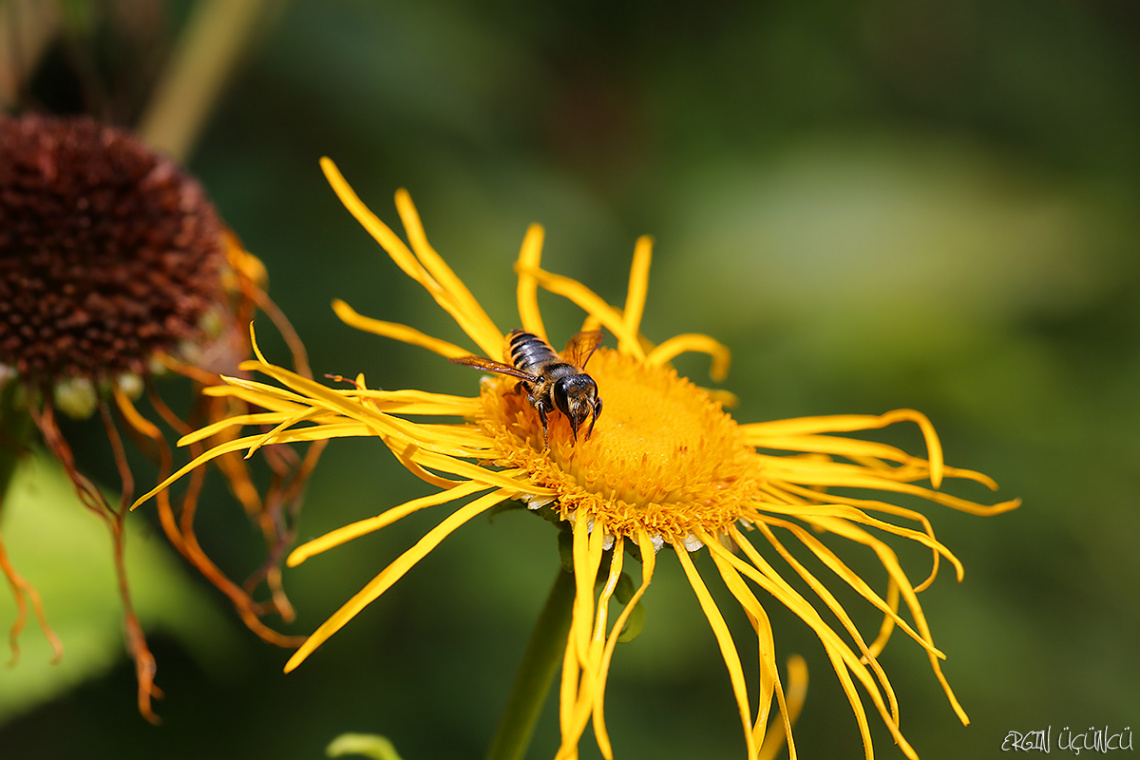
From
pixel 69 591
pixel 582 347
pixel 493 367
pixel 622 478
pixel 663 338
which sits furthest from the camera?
pixel 663 338

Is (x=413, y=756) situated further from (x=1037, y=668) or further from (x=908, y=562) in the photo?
(x=1037, y=668)

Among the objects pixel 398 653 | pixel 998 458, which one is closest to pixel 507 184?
pixel 398 653

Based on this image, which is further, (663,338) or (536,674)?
(663,338)

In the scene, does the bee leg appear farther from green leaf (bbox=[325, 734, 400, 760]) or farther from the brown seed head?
the brown seed head

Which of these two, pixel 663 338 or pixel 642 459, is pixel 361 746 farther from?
pixel 663 338

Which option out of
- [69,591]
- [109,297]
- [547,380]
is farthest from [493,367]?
[69,591]

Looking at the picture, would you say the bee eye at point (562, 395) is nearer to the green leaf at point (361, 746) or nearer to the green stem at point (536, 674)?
the green stem at point (536, 674)

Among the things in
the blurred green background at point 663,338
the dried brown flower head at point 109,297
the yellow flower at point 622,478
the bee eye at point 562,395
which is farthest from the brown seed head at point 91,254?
the blurred green background at point 663,338
